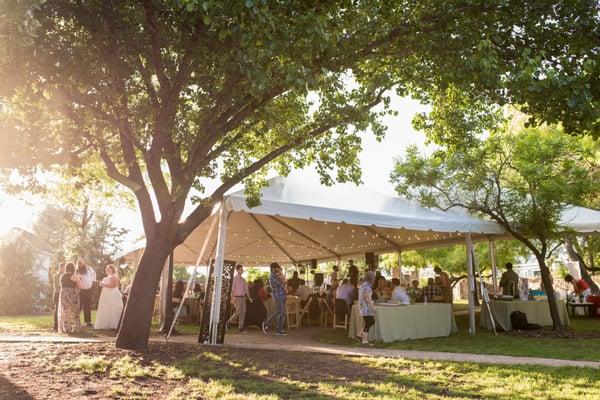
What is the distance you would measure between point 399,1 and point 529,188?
6.15 meters

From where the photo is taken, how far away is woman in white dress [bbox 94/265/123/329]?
40.3ft

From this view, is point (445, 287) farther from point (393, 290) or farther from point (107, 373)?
point (107, 373)

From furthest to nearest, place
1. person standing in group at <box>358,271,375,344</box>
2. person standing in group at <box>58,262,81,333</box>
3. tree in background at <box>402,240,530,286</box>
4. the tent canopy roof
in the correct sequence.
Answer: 1. tree in background at <box>402,240,530,286</box>
2. person standing in group at <box>58,262,81,333</box>
3. the tent canopy roof
4. person standing in group at <box>358,271,375,344</box>

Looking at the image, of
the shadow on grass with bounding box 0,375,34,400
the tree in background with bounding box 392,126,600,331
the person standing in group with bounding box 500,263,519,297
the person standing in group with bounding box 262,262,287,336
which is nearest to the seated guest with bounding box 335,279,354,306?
the person standing in group with bounding box 262,262,287,336

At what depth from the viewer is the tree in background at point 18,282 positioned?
2092cm

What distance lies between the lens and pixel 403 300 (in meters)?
10.5

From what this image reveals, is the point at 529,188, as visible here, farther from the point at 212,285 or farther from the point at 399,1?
the point at 212,285

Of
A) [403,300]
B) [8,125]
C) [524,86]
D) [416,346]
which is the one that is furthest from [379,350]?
[8,125]

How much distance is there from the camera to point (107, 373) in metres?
6.35

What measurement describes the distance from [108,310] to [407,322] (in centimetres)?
697

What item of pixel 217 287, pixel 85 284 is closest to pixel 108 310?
pixel 85 284

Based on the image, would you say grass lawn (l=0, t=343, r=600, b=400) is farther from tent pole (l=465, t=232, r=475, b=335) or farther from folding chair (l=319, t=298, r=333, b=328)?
folding chair (l=319, t=298, r=333, b=328)

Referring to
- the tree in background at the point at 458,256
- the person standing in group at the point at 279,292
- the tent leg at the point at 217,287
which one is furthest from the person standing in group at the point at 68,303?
the tree in background at the point at 458,256

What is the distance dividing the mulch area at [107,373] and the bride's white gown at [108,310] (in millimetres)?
3258
